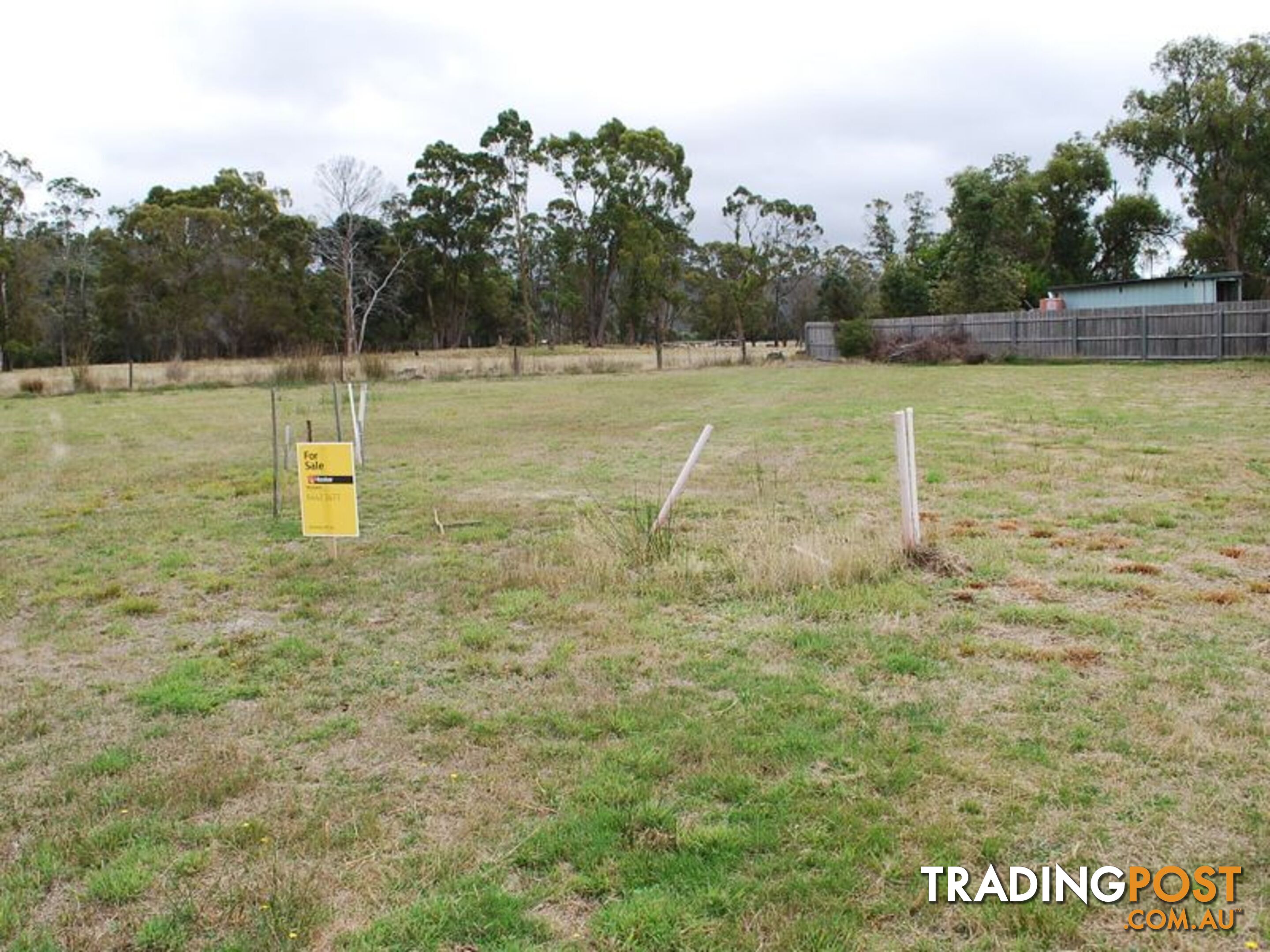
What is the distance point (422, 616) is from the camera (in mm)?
6020

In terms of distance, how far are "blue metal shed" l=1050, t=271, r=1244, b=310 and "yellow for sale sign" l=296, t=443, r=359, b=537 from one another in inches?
1150

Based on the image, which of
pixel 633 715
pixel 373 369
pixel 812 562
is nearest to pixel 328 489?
pixel 812 562

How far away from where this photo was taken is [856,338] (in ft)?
121

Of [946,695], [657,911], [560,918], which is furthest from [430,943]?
[946,695]

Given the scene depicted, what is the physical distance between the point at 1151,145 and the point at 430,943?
1798 inches

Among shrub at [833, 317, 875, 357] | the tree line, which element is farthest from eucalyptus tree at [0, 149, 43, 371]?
shrub at [833, 317, 875, 357]

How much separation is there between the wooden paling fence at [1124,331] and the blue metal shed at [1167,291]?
4.80 feet

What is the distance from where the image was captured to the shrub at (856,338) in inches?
1443

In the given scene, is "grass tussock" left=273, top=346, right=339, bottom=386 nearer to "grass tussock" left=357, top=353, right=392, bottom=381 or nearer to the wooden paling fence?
"grass tussock" left=357, top=353, right=392, bottom=381

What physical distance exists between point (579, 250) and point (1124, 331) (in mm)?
46474

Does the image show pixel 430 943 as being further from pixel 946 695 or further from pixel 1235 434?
pixel 1235 434

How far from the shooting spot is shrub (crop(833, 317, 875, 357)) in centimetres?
3666

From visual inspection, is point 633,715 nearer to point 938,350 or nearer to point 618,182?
point 938,350

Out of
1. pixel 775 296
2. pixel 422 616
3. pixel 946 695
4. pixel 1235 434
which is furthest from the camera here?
pixel 775 296
